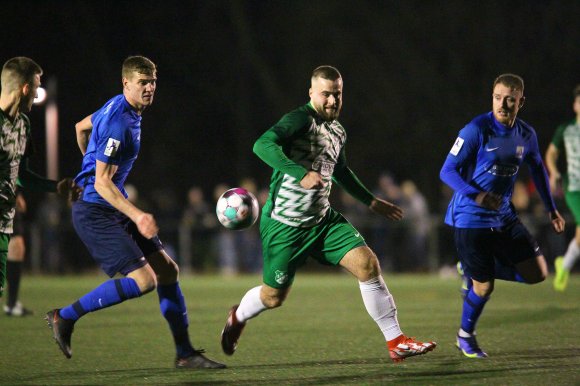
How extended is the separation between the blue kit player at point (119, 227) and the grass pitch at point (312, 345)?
357mm

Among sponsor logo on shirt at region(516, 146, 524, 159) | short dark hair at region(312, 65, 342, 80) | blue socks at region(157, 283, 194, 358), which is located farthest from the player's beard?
blue socks at region(157, 283, 194, 358)

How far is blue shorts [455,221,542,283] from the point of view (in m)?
7.51

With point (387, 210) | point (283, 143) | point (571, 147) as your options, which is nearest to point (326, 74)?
point (283, 143)

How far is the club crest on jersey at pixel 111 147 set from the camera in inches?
263

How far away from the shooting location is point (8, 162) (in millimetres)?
6512

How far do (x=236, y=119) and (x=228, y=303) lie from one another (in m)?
19.0

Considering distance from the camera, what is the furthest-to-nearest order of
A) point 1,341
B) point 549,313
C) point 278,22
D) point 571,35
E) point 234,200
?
1. point 278,22
2. point 571,35
3. point 549,313
4. point 1,341
5. point 234,200

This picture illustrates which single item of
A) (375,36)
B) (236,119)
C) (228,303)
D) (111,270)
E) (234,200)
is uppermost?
(375,36)

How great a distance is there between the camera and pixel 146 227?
6352mm

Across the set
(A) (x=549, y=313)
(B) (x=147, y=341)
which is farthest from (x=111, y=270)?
(A) (x=549, y=313)

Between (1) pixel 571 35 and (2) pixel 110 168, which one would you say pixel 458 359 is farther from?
(1) pixel 571 35

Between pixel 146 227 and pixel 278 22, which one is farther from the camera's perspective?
pixel 278 22

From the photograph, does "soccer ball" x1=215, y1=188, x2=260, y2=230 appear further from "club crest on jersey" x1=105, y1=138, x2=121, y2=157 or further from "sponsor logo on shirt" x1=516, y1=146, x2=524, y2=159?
"sponsor logo on shirt" x1=516, y1=146, x2=524, y2=159

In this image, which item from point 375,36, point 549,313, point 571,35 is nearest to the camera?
point 549,313
